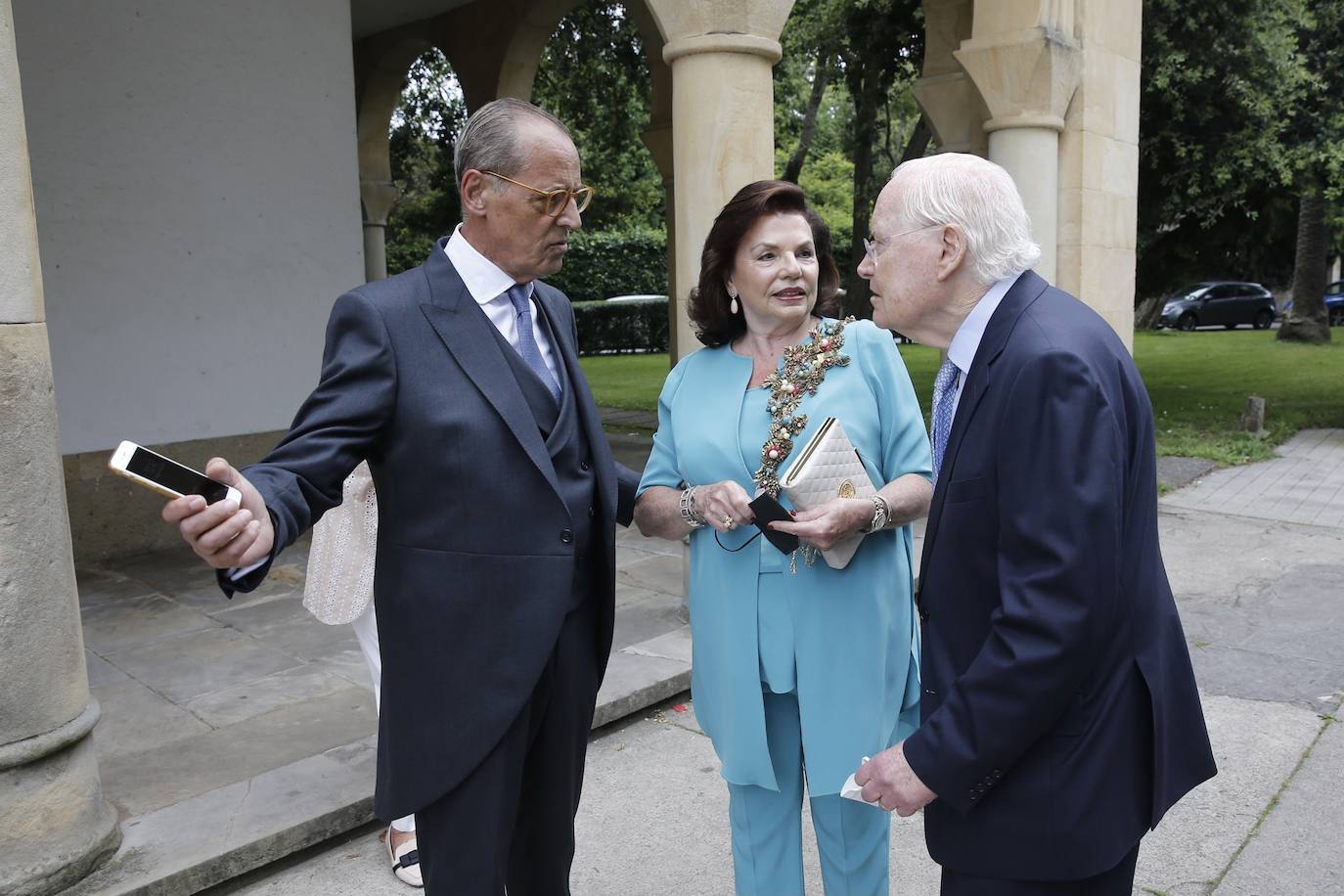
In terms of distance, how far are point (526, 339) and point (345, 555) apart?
1206 mm

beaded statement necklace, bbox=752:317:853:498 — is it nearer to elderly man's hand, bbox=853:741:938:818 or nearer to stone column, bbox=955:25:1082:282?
elderly man's hand, bbox=853:741:938:818

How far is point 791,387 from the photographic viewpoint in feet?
8.52

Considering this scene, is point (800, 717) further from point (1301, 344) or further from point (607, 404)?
point (1301, 344)

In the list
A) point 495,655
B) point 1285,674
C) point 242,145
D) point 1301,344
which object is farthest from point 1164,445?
point 1301,344

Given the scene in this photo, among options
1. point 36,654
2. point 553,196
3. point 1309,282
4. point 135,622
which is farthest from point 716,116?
point 1309,282

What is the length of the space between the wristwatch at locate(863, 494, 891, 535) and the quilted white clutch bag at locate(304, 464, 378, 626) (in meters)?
1.48

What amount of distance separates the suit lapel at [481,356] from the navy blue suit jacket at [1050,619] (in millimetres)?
783

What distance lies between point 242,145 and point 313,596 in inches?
202

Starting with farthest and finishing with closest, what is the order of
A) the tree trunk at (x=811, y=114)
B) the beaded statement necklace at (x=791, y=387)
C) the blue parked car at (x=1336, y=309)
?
the blue parked car at (x=1336, y=309)
the tree trunk at (x=811, y=114)
the beaded statement necklace at (x=791, y=387)

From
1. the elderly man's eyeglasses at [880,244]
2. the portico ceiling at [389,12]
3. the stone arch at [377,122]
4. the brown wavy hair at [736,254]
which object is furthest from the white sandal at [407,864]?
the stone arch at [377,122]

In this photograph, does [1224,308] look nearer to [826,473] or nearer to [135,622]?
[135,622]

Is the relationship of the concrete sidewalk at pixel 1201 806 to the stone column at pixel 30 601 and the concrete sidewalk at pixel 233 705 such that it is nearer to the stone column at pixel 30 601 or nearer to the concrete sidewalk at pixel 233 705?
the concrete sidewalk at pixel 233 705

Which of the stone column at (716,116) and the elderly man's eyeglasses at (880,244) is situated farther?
the stone column at (716,116)

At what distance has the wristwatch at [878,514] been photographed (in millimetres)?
2430
